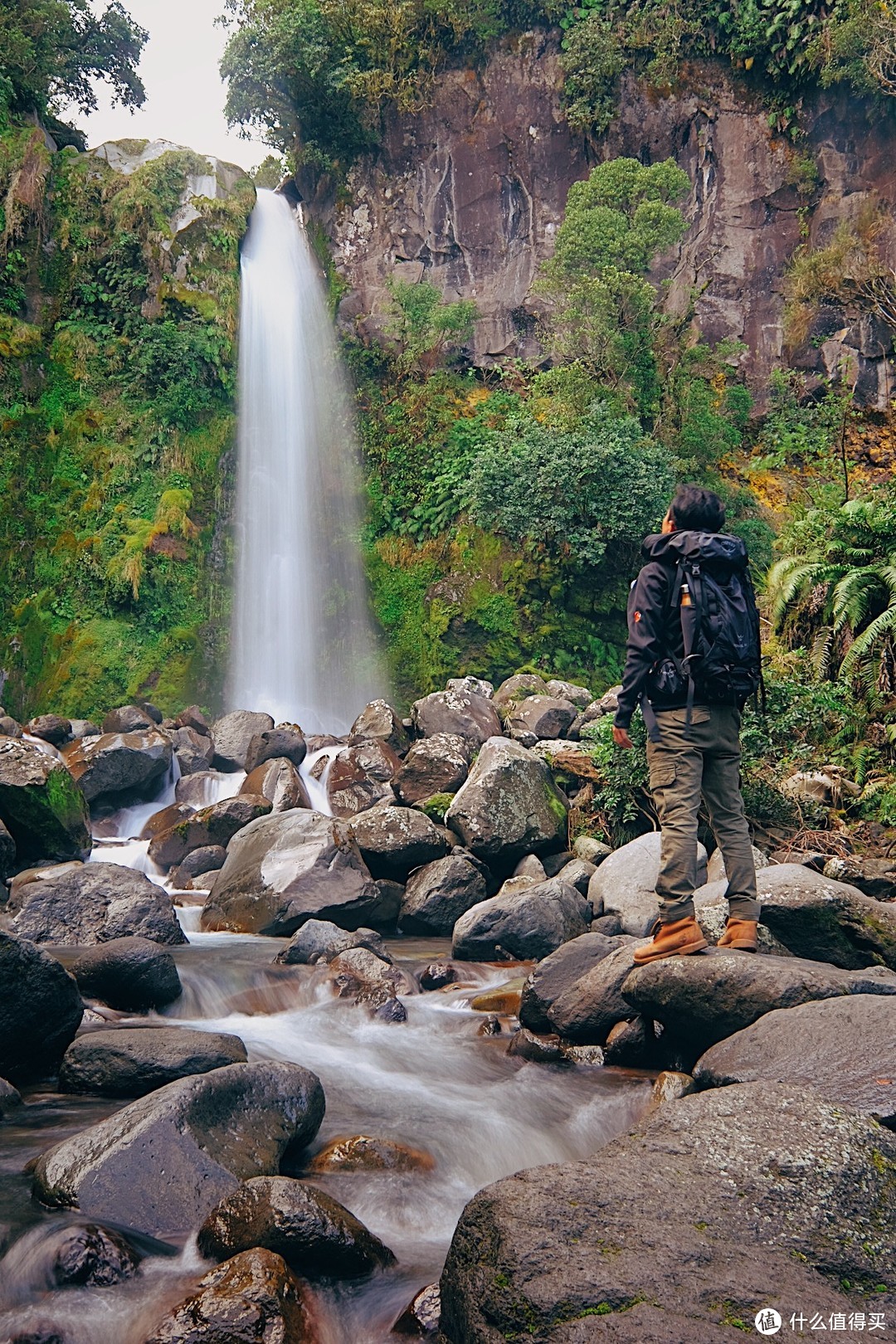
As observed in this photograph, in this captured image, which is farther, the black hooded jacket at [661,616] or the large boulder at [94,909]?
the large boulder at [94,909]

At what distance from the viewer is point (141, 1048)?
15.3ft

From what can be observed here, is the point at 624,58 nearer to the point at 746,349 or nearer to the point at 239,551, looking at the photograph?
the point at 746,349

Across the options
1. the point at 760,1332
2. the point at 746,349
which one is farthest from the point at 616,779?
the point at 746,349

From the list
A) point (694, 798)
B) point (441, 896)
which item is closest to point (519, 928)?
point (441, 896)

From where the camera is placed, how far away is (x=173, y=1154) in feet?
12.0

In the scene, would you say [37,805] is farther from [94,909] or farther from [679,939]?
[679,939]

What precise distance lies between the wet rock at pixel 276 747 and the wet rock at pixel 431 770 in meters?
2.62

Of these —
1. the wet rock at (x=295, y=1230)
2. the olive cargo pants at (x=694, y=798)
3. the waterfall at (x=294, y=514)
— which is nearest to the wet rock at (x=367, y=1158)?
the wet rock at (x=295, y=1230)

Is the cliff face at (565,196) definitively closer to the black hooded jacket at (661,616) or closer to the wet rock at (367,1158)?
the black hooded jacket at (661,616)

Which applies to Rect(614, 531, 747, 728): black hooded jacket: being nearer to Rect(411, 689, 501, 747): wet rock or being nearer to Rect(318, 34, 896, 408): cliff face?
Rect(411, 689, 501, 747): wet rock

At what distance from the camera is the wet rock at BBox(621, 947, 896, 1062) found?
4.65 meters

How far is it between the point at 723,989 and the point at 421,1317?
2263 millimetres

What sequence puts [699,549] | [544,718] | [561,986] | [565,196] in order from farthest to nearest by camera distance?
[565,196], [544,718], [561,986], [699,549]

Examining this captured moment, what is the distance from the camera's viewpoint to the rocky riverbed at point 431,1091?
2697 millimetres
